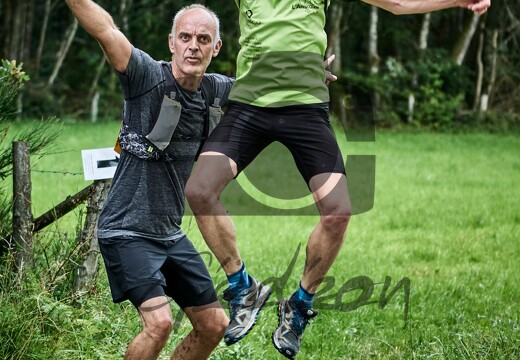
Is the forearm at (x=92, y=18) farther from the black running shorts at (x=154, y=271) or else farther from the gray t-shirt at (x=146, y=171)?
the black running shorts at (x=154, y=271)

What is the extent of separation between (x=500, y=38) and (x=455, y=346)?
68.6ft

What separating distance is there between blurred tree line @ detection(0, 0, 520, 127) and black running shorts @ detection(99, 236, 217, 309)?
18.1 m

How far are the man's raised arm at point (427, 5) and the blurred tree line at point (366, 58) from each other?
1793cm

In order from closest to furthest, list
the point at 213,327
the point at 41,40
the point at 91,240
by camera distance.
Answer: the point at 213,327 < the point at 91,240 < the point at 41,40

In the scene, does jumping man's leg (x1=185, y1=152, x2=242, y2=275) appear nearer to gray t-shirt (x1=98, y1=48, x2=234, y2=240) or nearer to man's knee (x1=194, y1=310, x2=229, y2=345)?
gray t-shirt (x1=98, y1=48, x2=234, y2=240)

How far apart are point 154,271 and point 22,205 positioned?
1.44 meters

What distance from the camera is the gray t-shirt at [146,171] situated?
460 cm

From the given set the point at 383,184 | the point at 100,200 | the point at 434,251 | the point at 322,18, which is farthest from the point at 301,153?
the point at 383,184

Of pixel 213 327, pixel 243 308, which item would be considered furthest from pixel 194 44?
pixel 213 327

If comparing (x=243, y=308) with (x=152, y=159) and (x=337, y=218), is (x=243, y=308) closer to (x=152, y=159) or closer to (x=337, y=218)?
(x=337, y=218)

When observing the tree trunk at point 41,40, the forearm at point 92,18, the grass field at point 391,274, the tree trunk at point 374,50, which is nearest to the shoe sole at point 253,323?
the grass field at point 391,274

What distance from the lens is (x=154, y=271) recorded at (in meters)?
4.56

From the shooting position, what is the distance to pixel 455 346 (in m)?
5.67

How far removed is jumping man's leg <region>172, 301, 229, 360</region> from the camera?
4852mm
